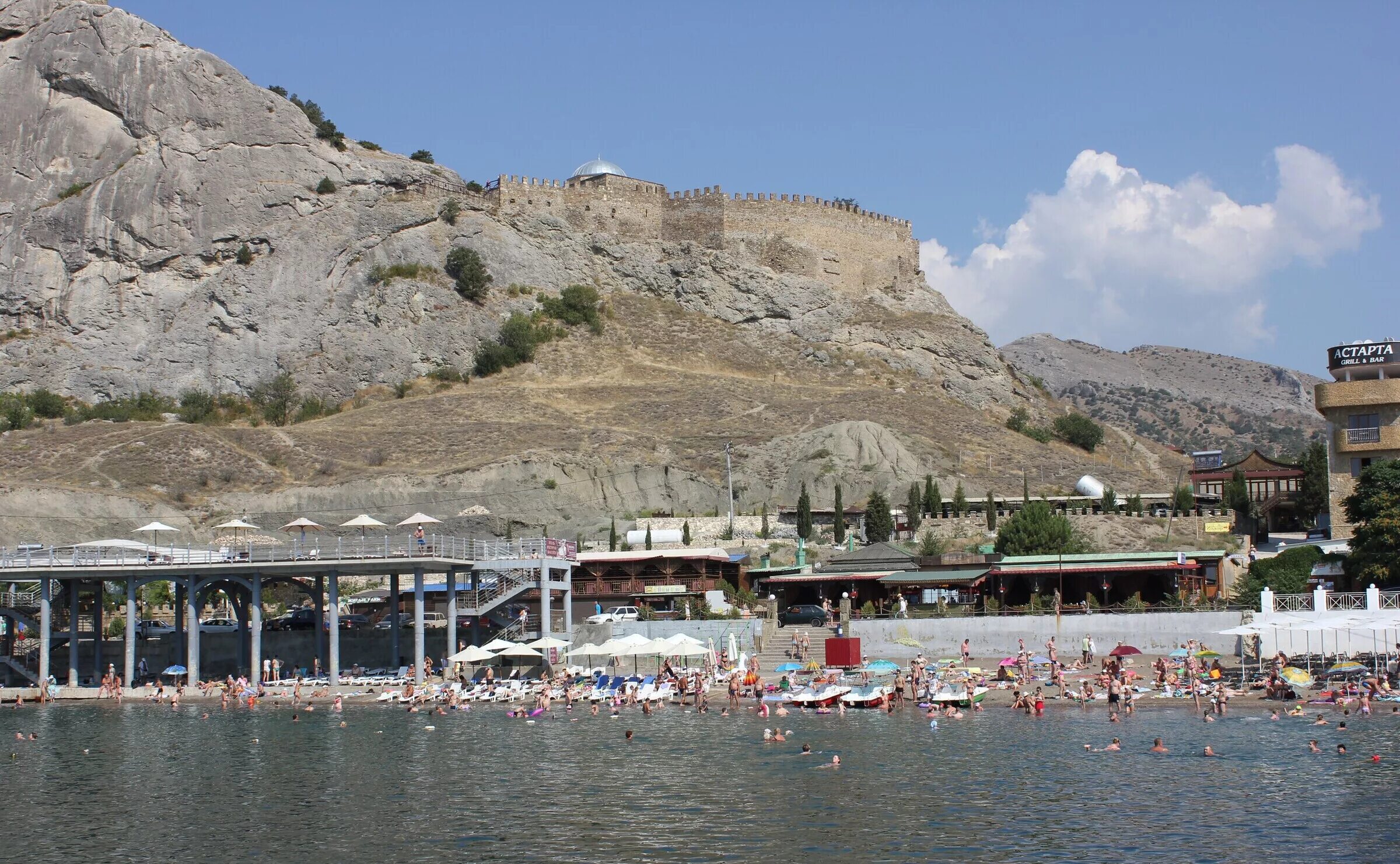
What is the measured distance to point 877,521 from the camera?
7881 centimetres

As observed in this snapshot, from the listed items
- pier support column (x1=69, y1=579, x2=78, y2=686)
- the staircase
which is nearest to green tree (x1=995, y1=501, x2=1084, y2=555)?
the staircase

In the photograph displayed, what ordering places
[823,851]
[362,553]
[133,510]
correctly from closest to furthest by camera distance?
[823,851], [362,553], [133,510]

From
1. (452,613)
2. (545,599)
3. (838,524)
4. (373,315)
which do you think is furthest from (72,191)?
(545,599)

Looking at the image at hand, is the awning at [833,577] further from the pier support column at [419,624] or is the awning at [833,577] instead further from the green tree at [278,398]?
the green tree at [278,398]

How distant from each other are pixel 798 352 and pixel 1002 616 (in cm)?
6160

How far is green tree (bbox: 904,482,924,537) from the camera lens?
262 feet

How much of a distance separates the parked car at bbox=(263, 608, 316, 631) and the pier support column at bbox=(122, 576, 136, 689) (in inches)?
269

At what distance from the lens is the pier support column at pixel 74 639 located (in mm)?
57188

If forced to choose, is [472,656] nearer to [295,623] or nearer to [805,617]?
[295,623]

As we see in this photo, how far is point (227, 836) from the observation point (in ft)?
106

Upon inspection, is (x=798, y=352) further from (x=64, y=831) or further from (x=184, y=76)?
(x=64, y=831)

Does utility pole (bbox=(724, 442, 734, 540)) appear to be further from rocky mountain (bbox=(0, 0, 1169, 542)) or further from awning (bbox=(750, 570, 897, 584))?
awning (bbox=(750, 570, 897, 584))

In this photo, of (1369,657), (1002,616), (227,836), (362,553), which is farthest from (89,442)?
(1369,657)

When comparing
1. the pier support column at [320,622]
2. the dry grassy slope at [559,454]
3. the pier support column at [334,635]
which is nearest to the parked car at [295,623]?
the pier support column at [320,622]
